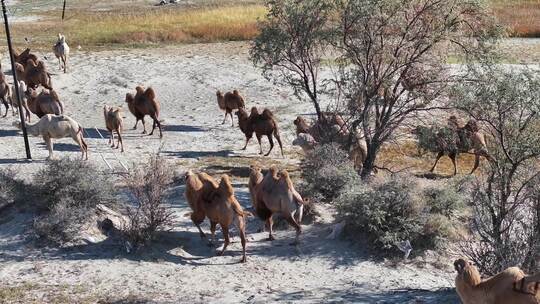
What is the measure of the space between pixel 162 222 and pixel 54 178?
2.32 meters

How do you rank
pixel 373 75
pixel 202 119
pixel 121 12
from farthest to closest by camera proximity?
pixel 121 12, pixel 202 119, pixel 373 75

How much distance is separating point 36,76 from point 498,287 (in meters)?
19.5

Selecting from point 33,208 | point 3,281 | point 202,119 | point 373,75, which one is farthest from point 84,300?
point 202,119

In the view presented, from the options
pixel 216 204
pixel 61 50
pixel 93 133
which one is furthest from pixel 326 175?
pixel 61 50

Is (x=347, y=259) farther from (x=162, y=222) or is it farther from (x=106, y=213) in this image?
(x=106, y=213)

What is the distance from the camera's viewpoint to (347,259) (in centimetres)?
1312

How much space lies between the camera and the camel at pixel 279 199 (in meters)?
13.4

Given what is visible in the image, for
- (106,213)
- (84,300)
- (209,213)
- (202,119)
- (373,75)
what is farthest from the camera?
(202,119)

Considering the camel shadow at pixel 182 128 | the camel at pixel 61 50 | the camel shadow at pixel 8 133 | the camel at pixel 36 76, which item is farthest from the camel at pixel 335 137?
the camel at pixel 61 50

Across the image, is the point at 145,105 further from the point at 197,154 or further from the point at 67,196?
the point at 67,196

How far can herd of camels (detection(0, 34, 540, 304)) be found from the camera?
9375 mm

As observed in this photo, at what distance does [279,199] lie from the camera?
1341cm

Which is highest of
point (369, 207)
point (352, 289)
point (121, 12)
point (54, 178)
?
point (121, 12)

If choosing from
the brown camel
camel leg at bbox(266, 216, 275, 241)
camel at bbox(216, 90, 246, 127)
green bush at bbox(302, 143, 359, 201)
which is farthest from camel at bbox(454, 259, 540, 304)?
camel at bbox(216, 90, 246, 127)
